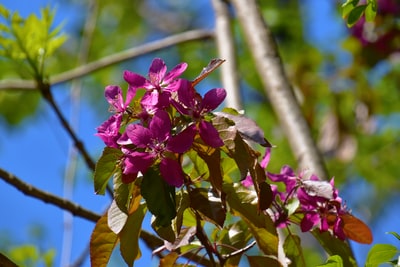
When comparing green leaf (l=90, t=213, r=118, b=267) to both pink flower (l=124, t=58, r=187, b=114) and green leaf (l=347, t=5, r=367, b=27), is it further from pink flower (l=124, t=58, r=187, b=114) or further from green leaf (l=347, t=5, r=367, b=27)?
green leaf (l=347, t=5, r=367, b=27)

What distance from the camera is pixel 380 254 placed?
2.79 ft

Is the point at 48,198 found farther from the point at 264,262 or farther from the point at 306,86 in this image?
the point at 306,86

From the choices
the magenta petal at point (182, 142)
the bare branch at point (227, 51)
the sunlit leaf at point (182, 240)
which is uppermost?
the bare branch at point (227, 51)

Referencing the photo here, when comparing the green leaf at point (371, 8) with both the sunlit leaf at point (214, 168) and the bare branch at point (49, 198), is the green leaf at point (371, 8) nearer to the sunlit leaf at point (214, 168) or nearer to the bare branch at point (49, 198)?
the sunlit leaf at point (214, 168)

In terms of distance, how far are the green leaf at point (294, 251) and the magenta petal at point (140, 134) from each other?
11.7 inches

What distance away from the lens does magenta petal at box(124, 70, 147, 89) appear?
0.91 meters

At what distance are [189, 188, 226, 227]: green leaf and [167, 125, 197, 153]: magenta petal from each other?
0.08 metres

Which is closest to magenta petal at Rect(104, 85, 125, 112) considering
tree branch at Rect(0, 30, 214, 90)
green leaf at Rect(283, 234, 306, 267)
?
green leaf at Rect(283, 234, 306, 267)

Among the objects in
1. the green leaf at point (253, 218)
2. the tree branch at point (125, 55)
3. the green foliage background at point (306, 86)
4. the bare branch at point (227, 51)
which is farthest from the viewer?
the green foliage background at point (306, 86)

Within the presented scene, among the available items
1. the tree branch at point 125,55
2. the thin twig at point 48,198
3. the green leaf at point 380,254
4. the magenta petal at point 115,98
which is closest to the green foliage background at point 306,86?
the tree branch at point 125,55

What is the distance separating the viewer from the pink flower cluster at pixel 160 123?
2.77ft

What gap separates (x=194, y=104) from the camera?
87cm

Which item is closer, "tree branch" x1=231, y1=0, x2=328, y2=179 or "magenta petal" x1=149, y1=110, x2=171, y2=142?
"magenta petal" x1=149, y1=110, x2=171, y2=142

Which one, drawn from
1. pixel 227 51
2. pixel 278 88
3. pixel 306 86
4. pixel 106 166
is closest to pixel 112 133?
pixel 106 166
